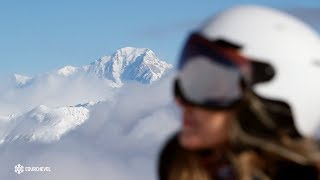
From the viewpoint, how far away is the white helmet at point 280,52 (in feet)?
15.9

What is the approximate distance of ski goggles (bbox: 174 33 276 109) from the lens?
15.6ft

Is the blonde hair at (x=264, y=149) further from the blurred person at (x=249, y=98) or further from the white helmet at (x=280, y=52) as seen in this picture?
the white helmet at (x=280, y=52)

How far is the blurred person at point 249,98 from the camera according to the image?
15.6 ft

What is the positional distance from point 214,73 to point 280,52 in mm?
415

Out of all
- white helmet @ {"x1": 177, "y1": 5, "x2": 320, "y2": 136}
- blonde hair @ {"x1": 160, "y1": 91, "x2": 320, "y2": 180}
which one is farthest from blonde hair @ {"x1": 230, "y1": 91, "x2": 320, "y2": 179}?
white helmet @ {"x1": 177, "y1": 5, "x2": 320, "y2": 136}

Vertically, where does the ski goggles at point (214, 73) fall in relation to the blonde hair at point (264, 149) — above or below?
above

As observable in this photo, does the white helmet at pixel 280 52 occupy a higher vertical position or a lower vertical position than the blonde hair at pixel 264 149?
higher

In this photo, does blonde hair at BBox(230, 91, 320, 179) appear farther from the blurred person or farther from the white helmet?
the white helmet

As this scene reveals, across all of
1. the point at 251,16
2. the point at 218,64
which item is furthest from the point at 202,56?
the point at 251,16

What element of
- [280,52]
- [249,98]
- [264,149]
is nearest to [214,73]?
[249,98]

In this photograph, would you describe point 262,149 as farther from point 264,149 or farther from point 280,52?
point 280,52

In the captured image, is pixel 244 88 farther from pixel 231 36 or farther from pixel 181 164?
pixel 181 164

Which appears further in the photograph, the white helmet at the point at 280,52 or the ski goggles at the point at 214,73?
the white helmet at the point at 280,52

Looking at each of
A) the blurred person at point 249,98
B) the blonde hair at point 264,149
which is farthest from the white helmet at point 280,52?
the blonde hair at point 264,149
